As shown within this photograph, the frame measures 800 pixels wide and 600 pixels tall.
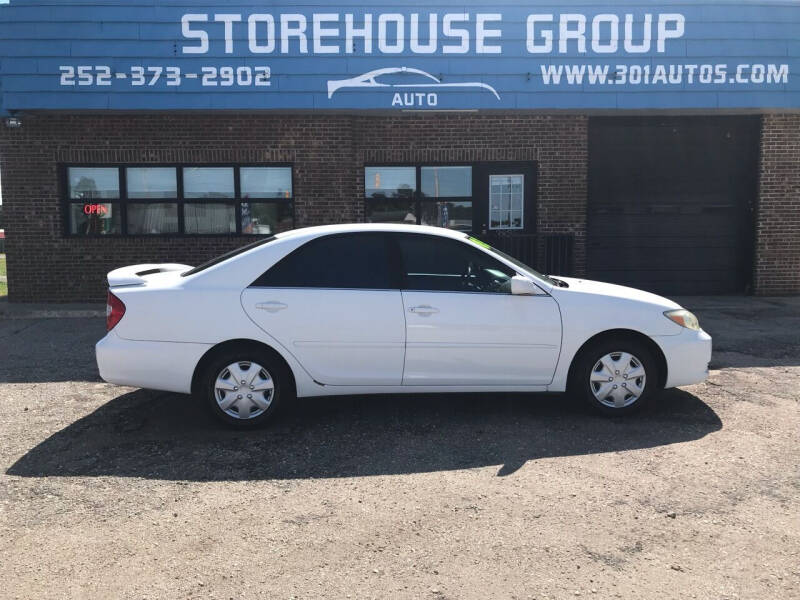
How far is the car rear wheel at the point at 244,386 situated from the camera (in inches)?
206

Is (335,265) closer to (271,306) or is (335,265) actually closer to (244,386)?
(271,306)

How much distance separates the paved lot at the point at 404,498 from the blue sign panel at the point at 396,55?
18.9ft

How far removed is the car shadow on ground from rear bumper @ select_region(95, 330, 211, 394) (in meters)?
0.43

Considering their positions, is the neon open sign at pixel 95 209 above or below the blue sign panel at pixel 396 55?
below

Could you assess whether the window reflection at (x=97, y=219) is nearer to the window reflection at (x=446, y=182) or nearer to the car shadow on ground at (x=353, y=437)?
the window reflection at (x=446, y=182)

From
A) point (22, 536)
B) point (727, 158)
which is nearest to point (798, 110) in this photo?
point (727, 158)

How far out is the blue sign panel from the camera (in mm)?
10406

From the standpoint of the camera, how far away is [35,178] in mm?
11656

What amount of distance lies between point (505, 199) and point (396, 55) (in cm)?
316

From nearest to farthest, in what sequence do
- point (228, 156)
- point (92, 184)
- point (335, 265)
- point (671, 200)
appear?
1. point (335, 265)
2. point (228, 156)
3. point (92, 184)
4. point (671, 200)


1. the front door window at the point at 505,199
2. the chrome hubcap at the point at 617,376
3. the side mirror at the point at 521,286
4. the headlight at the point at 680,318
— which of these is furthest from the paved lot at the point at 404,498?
the front door window at the point at 505,199

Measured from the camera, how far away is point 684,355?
Answer: 18.1ft

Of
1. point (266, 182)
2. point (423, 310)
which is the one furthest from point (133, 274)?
point (266, 182)

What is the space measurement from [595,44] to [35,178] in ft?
30.5
